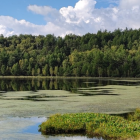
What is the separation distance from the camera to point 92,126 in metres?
15.9

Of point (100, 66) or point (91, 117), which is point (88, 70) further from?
point (91, 117)

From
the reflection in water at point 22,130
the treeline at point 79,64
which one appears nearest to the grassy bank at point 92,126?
the reflection in water at point 22,130

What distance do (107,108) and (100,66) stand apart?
3742 inches

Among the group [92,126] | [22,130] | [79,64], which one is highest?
[79,64]

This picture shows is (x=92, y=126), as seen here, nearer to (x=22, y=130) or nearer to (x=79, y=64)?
(x=22, y=130)

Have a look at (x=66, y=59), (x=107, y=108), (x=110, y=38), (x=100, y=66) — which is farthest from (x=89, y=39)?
(x=107, y=108)

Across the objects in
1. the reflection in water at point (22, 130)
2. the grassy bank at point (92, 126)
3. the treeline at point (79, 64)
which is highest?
the treeline at point (79, 64)

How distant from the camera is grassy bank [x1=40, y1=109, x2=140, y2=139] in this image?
14.6 metres

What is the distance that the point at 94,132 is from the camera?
15.3m

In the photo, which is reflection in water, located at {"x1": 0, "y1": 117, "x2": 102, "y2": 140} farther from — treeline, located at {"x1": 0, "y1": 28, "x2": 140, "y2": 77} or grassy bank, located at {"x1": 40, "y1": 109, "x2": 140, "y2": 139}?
treeline, located at {"x1": 0, "y1": 28, "x2": 140, "y2": 77}

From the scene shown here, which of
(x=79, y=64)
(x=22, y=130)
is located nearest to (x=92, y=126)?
(x=22, y=130)

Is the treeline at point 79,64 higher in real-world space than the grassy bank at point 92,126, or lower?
higher

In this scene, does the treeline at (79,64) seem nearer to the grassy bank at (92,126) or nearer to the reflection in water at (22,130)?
the reflection in water at (22,130)

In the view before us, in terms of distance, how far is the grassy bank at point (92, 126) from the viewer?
47.9ft
